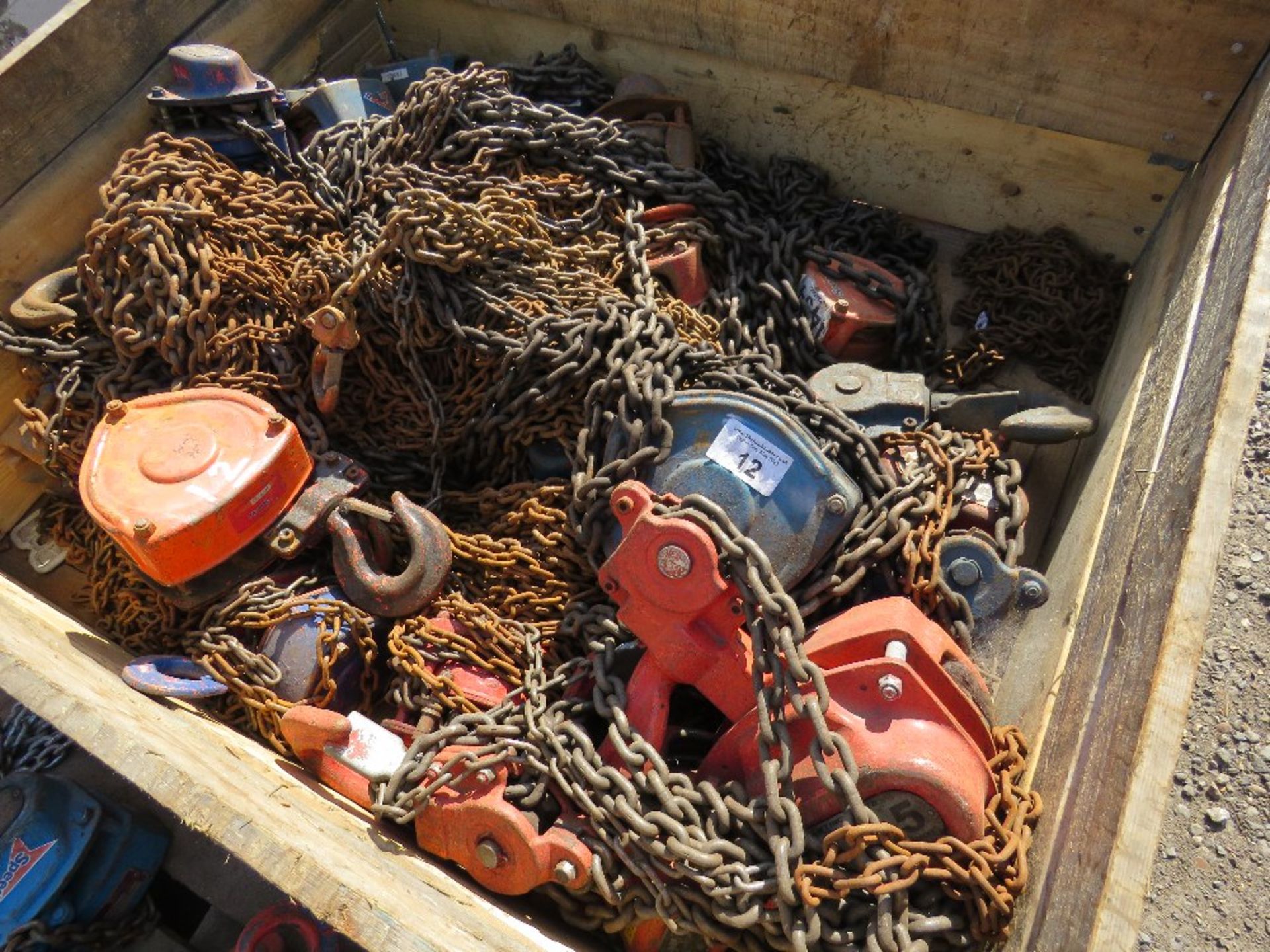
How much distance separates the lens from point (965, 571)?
2.00m

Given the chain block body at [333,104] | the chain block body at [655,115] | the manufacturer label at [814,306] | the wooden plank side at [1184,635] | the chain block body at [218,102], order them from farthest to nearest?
the chain block body at [333,104] < the chain block body at [655,115] < the chain block body at [218,102] < the manufacturer label at [814,306] < the wooden plank side at [1184,635]

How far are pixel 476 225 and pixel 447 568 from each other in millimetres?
946

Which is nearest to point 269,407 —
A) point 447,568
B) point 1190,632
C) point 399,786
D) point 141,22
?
point 447,568

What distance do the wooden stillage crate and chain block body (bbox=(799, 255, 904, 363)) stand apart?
46 centimetres

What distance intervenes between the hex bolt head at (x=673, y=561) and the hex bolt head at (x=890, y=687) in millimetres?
431

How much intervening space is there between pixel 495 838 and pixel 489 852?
27 millimetres

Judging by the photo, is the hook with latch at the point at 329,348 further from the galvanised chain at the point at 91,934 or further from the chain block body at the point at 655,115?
the galvanised chain at the point at 91,934

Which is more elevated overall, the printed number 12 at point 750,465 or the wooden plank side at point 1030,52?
the wooden plank side at point 1030,52

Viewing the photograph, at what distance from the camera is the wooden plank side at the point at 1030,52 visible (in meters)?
2.32

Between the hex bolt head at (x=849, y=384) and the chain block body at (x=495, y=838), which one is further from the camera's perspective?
the hex bolt head at (x=849, y=384)

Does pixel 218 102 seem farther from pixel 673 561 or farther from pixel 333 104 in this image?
pixel 673 561

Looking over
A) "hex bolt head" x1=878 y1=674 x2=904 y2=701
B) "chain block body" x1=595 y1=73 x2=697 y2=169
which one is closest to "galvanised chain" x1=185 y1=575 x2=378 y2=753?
"hex bolt head" x1=878 y1=674 x2=904 y2=701

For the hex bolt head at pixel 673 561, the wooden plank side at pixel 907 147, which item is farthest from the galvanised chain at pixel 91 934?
the wooden plank side at pixel 907 147

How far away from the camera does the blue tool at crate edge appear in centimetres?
234
